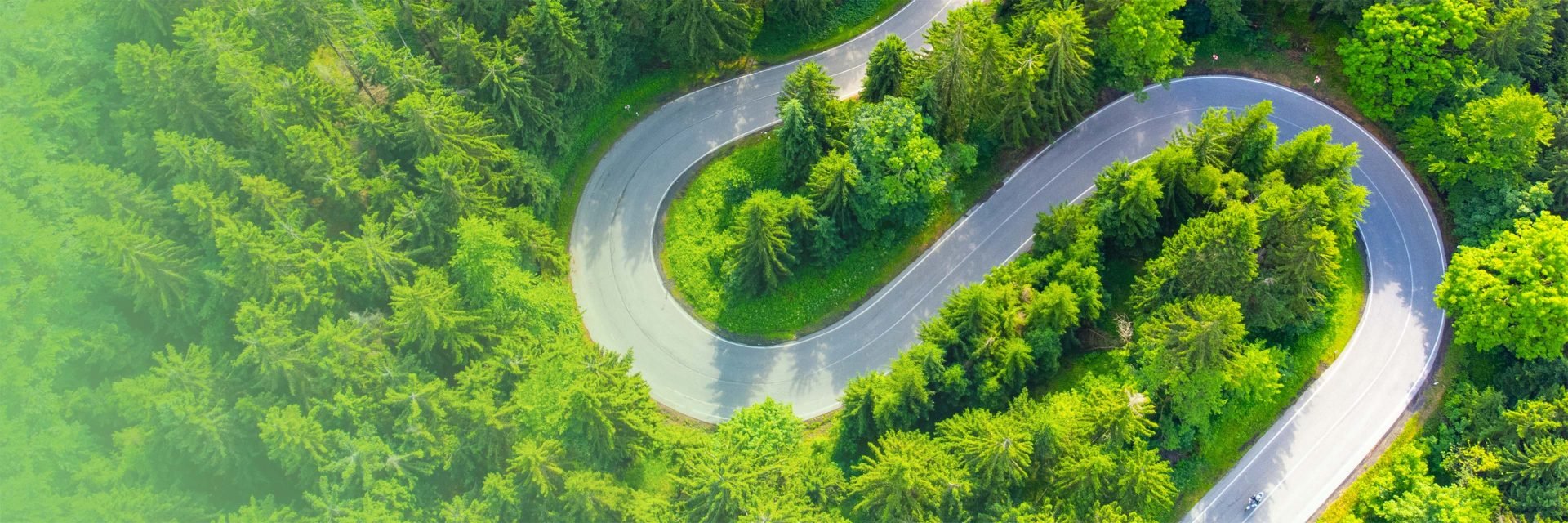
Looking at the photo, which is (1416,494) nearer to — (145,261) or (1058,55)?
(1058,55)

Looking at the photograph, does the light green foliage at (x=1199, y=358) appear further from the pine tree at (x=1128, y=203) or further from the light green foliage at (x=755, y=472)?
the light green foliage at (x=755, y=472)

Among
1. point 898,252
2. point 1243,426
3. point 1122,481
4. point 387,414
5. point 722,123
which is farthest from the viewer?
point 722,123

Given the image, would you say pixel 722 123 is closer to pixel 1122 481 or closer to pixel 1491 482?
pixel 1122 481

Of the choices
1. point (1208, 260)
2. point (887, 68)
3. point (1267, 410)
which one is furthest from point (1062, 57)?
point (1267, 410)

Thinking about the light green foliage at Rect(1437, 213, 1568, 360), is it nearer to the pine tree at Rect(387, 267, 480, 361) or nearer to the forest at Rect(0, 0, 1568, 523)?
the forest at Rect(0, 0, 1568, 523)

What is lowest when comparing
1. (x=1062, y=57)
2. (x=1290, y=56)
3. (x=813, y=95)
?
(x=1290, y=56)

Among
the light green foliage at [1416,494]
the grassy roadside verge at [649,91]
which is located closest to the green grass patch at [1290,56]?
the grassy roadside verge at [649,91]

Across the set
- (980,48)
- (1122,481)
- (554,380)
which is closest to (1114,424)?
(1122,481)
